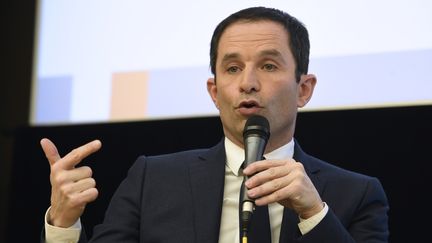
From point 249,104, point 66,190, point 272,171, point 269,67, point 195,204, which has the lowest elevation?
point 195,204

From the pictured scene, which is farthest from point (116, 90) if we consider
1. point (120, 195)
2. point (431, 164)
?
point (431, 164)

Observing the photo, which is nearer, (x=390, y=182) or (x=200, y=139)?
(x=390, y=182)

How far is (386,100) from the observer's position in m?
2.81

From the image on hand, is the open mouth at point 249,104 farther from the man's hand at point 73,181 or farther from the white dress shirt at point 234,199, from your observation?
the man's hand at point 73,181

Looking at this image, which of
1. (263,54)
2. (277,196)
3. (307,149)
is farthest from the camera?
(307,149)

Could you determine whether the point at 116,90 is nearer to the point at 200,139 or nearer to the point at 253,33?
the point at 200,139

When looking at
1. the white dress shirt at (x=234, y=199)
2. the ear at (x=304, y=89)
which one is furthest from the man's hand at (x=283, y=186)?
the ear at (x=304, y=89)

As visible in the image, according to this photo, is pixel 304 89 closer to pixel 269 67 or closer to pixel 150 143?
pixel 269 67

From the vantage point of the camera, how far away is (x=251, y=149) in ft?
5.47

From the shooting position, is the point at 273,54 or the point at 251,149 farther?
the point at 273,54

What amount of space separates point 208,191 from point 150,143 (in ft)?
4.29

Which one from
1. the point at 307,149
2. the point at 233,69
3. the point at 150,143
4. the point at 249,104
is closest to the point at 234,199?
the point at 249,104

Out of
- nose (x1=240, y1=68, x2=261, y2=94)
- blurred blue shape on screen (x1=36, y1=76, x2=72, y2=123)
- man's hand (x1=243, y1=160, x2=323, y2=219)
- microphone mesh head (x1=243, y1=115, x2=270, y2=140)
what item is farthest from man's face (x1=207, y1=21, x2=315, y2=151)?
blurred blue shape on screen (x1=36, y1=76, x2=72, y2=123)

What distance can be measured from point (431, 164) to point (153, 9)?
1579 mm
